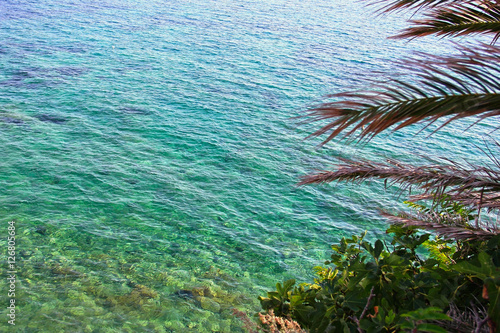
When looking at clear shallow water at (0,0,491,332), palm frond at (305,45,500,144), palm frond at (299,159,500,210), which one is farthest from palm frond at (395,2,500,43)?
clear shallow water at (0,0,491,332)

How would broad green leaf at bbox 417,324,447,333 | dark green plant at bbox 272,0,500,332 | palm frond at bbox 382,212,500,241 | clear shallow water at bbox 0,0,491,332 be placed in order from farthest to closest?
clear shallow water at bbox 0,0,491,332 < palm frond at bbox 382,212,500,241 < dark green plant at bbox 272,0,500,332 < broad green leaf at bbox 417,324,447,333

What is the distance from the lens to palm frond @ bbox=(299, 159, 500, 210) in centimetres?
434

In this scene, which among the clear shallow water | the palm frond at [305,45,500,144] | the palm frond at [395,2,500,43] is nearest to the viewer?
the palm frond at [305,45,500,144]

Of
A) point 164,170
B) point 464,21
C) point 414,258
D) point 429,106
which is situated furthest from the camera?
point 164,170

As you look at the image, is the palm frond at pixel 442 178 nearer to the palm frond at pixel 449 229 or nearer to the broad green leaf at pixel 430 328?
the palm frond at pixel 449 229

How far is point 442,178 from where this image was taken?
4.59 metres

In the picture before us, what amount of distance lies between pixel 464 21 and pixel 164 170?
9.55 m

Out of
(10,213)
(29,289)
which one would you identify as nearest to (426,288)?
(29,289)

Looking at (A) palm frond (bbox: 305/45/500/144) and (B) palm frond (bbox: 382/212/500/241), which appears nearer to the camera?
(A) palm frond (bbox: 305/45/500/144)

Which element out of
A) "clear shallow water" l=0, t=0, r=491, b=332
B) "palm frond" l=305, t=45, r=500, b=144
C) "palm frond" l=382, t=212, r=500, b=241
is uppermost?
Answer: "palm frond" l=305, t=45, r=500, b=144

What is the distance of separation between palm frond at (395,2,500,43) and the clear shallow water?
193cm

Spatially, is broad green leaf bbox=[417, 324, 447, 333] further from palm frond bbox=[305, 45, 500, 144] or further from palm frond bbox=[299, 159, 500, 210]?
palm frond bbox=[299, 159, 500, 210]

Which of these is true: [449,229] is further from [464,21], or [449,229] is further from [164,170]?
[164,170]

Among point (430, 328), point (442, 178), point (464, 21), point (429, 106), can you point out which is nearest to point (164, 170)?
point (442, 178)
